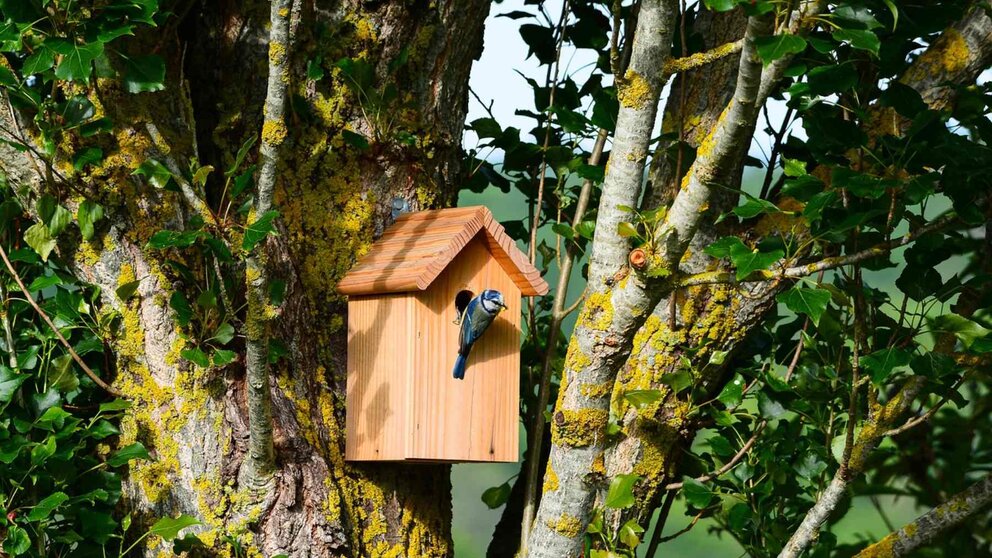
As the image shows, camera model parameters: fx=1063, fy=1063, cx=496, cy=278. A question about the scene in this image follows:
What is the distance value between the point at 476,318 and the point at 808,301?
871 millimetres

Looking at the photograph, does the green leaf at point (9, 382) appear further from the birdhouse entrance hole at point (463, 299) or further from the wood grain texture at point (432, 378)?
the birdhouse entrance hole at point (463, 299)

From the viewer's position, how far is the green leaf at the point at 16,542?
8.11 feet

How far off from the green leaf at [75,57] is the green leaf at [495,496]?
5.49 ft

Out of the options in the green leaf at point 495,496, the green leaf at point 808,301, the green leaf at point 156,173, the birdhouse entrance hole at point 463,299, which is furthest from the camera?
the green leaf at point 495,496

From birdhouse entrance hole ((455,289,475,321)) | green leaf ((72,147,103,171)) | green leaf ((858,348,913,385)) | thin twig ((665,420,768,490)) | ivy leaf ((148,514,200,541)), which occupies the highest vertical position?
green leaf ((72,147,103,171))

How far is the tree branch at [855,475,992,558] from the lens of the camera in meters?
2.53

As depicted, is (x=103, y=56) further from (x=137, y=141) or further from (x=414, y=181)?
(x=414, y=181)

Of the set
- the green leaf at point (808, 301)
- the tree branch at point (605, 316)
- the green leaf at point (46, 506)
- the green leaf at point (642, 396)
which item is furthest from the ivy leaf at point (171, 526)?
the green leaf at point (808, 301)

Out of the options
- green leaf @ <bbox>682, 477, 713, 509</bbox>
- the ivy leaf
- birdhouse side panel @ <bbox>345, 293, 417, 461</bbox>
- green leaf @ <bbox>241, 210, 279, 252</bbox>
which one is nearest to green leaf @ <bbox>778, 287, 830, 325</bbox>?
green leaf @ <bbox>682, 477, 713, 509</bbox>

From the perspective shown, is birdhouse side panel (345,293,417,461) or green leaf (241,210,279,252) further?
birdhouse side panel (345,293,417,461)

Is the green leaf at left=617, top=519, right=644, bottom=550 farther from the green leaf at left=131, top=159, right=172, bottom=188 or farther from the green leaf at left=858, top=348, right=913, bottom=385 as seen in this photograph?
the green leaf at left=131, top=159, right=172, bottom=188

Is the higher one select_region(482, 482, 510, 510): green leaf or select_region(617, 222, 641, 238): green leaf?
select_region(617, 222, 641, 238): green leaf

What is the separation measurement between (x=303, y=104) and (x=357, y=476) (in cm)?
101

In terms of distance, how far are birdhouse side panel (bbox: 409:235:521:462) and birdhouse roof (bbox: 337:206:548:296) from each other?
0.05 metres
